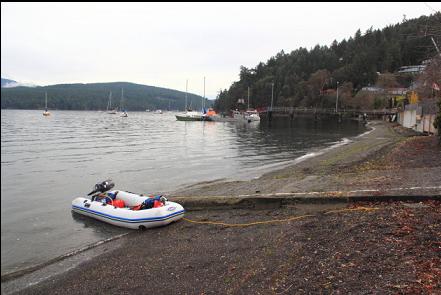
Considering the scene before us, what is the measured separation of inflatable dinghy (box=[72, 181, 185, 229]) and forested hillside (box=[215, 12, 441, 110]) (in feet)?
398

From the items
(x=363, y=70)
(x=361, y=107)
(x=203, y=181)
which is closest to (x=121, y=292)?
(x=203, y=181)

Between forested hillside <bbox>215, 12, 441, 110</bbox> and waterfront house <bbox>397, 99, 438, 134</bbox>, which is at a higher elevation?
forested hillside <bbox>215, 12, 441, 110</bbox>

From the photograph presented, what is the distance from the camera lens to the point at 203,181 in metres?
21.6

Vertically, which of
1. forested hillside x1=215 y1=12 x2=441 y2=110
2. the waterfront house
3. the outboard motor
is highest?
forested hillside x1=215 y1=12 x2=441 y2=110

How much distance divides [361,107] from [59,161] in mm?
106438

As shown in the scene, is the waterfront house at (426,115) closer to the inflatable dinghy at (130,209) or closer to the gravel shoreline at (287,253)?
the gravel shoreline at (287,253)

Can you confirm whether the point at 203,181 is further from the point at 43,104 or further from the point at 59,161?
the point at 43,104

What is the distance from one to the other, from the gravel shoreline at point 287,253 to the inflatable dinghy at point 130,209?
1.15 feet

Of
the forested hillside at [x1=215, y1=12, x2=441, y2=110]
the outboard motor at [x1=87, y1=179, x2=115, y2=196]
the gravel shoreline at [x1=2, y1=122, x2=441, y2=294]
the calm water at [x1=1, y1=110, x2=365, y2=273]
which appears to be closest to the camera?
the gravel shoreline at [x1=2, y1=122, x2=441, y2=294]

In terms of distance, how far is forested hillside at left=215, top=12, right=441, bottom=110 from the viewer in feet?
455

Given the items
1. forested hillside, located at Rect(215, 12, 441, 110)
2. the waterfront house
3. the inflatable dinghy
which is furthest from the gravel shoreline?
forested hillside, located at Rect(215, 12, 441, 110)

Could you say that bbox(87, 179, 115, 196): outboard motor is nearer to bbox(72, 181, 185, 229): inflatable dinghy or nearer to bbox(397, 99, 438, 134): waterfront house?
bbox(72, 181, 185, 229): inflatable dinghy

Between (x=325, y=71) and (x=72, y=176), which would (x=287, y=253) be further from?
(x=325, y=71)

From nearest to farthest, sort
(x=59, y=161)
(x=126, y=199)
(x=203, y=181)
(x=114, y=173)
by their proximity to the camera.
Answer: (x=126, y=199), (x=203, y=181), (x=114, y=173), (x=59, y=161)
